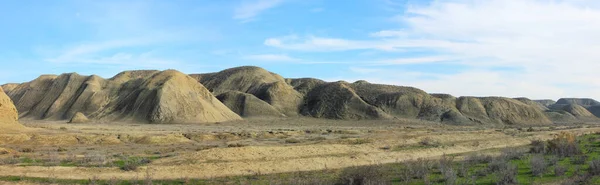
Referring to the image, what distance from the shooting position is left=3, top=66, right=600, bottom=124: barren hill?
87.0m

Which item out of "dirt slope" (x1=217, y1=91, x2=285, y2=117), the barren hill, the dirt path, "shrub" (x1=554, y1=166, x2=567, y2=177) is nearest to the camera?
"shrub" (x1=554, y1=166, x2=567, y2=177)

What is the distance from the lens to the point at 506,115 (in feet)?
368

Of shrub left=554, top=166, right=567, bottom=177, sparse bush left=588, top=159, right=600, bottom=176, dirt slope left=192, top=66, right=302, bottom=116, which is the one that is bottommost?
shrub left=554, top=166, right=567, bottom=177

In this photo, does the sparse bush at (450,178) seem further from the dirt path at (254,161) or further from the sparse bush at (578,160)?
the sparse bush at (578,160)

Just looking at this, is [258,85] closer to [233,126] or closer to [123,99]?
[123,99]

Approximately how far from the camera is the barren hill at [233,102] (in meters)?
87.0

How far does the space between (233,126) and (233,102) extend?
3300 centimetres

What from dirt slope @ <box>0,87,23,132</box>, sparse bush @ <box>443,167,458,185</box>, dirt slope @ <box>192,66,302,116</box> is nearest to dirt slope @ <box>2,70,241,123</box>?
dirt slope @ <box>192,66,302,116</box>

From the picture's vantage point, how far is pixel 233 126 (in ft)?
242

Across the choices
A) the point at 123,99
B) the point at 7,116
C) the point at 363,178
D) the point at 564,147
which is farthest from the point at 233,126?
the point at 363,178

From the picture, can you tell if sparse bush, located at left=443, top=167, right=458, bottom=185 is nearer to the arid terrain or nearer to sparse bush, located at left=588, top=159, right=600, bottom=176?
sparse bush, located at left=588, top=159, right=600, bottom=176

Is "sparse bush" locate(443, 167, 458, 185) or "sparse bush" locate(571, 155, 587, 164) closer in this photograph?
"sparse bush" locate(443, 167, 458, 185)

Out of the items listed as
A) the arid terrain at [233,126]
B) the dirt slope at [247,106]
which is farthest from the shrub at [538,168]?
the dirt slope at [247,106]

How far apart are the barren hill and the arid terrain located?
299 mm
